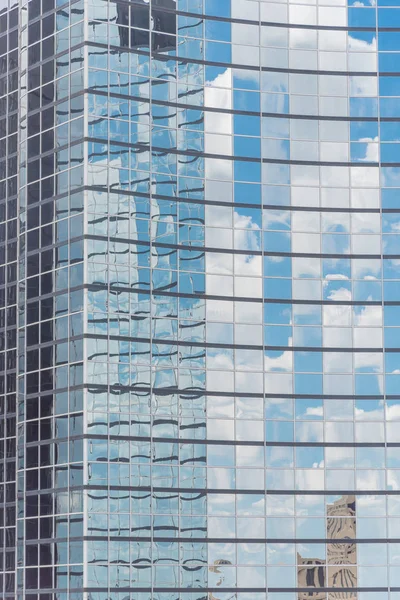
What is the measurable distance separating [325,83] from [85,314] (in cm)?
1937

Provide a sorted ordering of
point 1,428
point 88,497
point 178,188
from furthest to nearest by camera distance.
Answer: point 1,428, point 178,188, point 88,497

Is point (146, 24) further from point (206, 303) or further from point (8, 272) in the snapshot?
point (8, 272)

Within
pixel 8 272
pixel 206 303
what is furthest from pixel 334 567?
pixel 8 272

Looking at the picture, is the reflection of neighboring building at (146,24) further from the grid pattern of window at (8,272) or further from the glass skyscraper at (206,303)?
the grid pattern of window at (8,272)

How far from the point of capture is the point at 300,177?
69.8 m

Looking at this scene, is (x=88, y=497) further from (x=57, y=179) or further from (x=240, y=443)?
(x=57, y=179)

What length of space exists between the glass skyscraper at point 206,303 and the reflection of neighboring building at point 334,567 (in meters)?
0.11

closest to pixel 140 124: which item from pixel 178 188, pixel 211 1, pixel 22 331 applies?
pixel 178 188

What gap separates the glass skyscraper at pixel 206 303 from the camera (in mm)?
64688

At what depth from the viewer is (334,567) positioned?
65.6m

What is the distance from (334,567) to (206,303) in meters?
15.7

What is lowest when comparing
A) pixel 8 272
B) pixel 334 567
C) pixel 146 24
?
pixel 334 567

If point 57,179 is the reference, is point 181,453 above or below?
below

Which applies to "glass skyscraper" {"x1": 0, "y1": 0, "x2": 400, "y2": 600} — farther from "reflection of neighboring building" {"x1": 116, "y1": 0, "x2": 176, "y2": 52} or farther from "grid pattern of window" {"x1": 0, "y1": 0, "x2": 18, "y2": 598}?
"grid pattern of window" {"x1": 0, "y1": 0, "x2": 18, "y2": 598}
